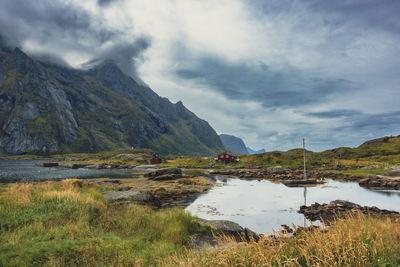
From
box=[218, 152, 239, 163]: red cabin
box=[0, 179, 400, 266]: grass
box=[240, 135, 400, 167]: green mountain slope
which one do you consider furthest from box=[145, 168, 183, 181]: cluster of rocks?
box=[218, 152, 239, 163]: red cabin

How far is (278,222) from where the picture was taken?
2142 centimetres

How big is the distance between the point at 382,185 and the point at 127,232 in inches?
2095

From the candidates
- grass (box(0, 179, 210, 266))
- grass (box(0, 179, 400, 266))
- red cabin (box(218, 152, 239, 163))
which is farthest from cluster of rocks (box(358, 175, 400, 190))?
red cabin (box(218, 152, 239, 163))

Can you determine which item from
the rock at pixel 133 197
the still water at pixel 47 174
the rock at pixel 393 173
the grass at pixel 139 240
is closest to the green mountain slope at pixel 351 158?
the rock at pixel 393 173

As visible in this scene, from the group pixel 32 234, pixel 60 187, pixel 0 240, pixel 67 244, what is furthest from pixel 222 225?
pixel 60 187

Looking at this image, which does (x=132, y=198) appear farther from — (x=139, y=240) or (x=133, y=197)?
(x=139, y=240)

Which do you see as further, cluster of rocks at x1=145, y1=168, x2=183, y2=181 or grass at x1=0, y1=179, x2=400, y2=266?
cluster of rocks at x1=145, y1=168, x2=183, y2=181

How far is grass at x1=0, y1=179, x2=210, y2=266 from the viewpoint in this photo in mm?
8508

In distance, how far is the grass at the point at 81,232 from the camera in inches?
335

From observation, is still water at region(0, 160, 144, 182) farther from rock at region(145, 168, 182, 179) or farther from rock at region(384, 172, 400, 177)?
rock at region(384, 172, 400, 177)

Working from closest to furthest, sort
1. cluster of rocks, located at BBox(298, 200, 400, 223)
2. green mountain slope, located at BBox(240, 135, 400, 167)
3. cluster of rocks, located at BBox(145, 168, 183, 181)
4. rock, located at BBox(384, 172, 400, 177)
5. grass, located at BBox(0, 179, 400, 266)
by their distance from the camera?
grass, located at BBox(0, 179, 400, 266) < cluster of rocks, located at BBox(298, 200, 400, 223) < rock, located at BBox(384, 172, 400, 177) < cluster of rocks, located at BBox(145, 168, 183, 181) < green mountain slope, located at BBox(240, 135, 400, 167)

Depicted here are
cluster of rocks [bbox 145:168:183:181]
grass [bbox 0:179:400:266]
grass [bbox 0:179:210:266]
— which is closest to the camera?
grass [bbox 0:179:400:266]

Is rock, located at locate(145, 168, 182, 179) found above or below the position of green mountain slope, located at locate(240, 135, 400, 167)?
below

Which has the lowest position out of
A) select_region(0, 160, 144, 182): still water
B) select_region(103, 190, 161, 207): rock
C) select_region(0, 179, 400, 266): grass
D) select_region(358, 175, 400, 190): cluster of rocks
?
select_region(0, 160, 144, 182): still water
